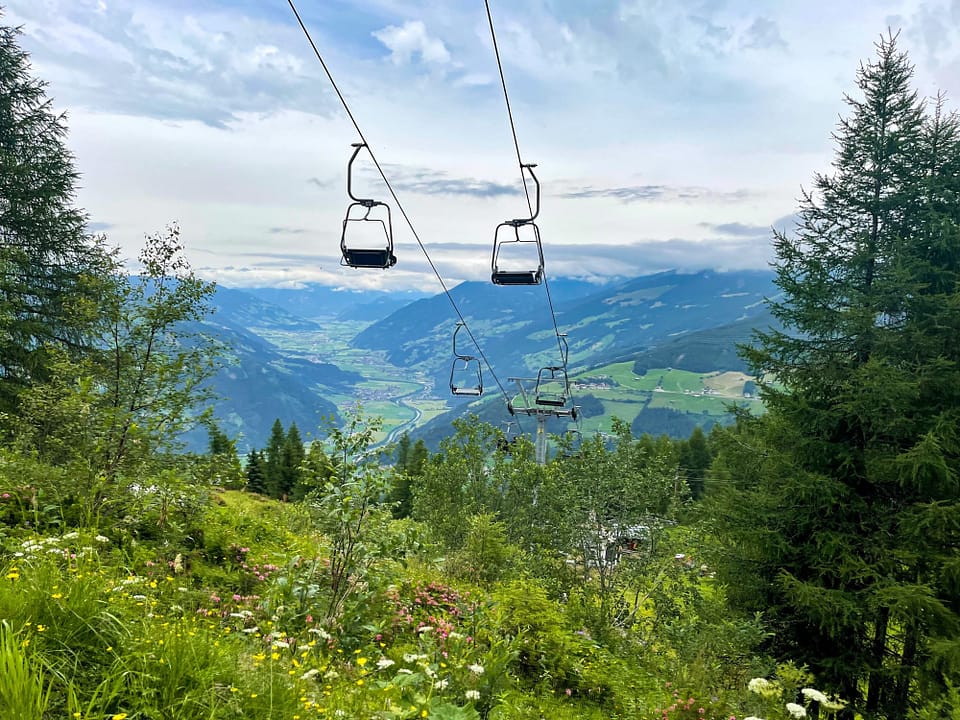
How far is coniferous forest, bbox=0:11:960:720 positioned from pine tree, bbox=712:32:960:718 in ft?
0.19

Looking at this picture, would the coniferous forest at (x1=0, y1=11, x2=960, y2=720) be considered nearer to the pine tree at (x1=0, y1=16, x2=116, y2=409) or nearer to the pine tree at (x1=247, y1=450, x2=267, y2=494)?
the pine tree at (x1=0, y1=16, x2=116, y2=409)

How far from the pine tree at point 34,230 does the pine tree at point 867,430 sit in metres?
18.4

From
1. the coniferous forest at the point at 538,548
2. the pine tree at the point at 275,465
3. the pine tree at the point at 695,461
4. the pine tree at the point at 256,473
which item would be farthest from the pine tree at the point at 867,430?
the pine tree at the point at 695,461

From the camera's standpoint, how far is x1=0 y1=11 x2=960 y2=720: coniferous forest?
3312 millimetres

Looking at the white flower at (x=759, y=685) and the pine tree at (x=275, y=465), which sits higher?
the white flower at (x=759, y=685)

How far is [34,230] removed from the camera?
16.9m

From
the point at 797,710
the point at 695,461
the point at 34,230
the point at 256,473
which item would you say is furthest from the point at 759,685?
the point at 695,461

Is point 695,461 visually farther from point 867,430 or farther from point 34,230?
point 34,230

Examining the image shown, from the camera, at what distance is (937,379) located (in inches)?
356

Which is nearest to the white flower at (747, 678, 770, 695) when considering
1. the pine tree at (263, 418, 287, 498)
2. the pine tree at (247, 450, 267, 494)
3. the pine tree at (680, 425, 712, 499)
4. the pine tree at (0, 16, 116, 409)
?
the pine tree at (0, 16, 116, 409)

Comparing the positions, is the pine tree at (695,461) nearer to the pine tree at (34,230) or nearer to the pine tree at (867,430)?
the pine tree at (867,430)

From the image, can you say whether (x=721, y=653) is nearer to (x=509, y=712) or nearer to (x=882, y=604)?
(x=882, y=604)

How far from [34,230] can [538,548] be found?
18.7 m

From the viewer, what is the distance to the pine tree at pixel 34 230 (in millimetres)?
15727
